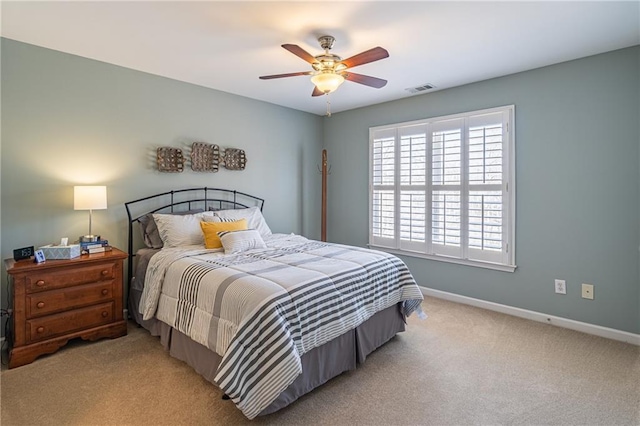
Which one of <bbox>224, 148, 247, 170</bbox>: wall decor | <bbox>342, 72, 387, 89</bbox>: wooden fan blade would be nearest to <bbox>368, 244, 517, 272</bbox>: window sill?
<bbox>224, 148, 247, 170</bbox>: wall decor

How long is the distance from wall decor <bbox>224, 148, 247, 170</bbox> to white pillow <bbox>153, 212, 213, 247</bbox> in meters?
0.98

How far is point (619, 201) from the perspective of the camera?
9.64 feet

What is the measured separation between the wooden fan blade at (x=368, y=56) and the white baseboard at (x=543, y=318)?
2.88 metres

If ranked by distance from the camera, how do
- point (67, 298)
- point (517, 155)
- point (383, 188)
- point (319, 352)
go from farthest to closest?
point (383, 188)
point (517, 155)
point (67, 298)
point (319, 352)

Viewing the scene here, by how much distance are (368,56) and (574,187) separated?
236 cm

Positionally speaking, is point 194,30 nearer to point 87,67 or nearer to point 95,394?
point 87,67

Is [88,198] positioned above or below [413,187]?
below

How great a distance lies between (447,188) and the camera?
3.93 m

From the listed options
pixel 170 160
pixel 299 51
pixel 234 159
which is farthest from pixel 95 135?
pixel 299 51

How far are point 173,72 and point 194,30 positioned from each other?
1.06m

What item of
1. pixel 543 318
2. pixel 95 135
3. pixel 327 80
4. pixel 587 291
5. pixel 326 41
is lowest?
pixel 543 318

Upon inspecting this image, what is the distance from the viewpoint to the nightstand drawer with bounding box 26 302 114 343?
254 centimetres

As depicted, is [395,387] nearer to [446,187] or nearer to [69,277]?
[446,187]

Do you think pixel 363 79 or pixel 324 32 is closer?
pixel 324 32
